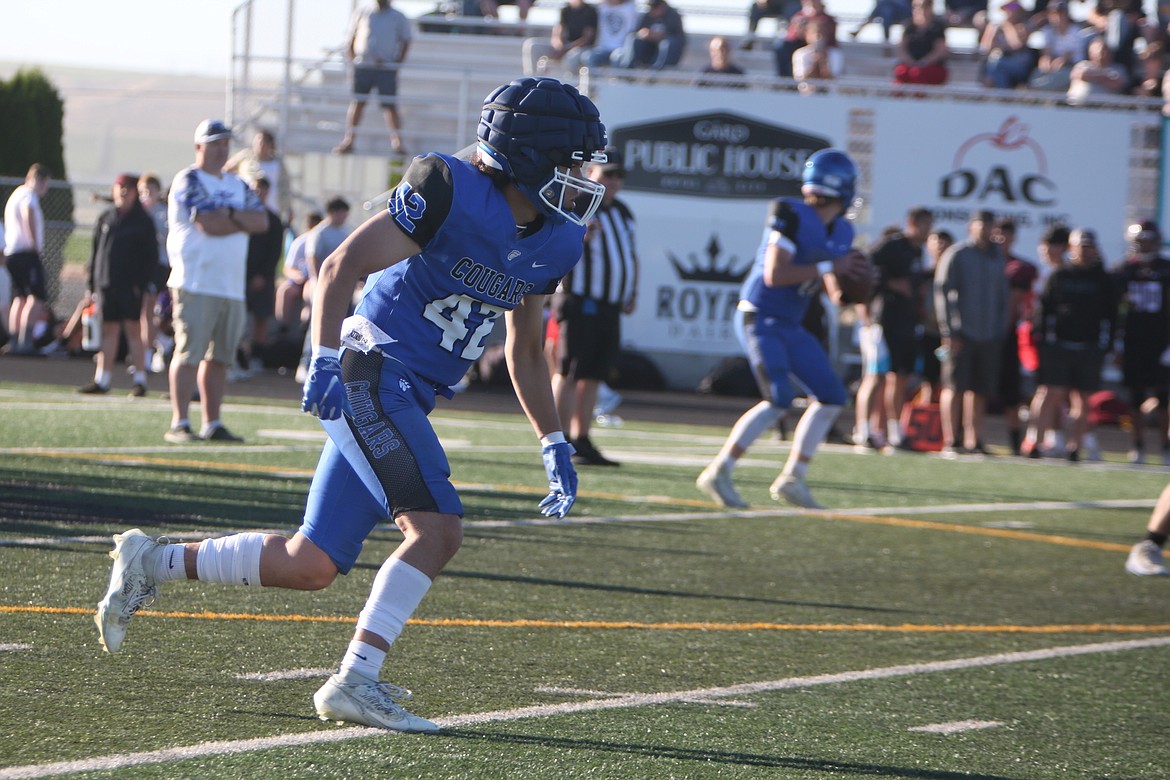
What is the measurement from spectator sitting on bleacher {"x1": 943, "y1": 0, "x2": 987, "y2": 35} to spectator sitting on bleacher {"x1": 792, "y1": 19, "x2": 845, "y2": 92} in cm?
289

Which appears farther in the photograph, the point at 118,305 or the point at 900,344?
the point at 118,305

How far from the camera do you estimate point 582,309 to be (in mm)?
10641

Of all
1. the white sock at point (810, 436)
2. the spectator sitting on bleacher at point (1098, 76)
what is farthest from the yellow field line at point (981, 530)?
the spectator sitting on bleacher at point (1098, 76)

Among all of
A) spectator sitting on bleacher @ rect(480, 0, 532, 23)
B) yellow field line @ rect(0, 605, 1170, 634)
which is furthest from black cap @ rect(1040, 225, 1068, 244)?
spectator sitting on bleacher @ rect(480, 0, 532, 23)

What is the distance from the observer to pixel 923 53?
20.6m

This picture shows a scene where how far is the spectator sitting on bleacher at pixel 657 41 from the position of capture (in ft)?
65.5

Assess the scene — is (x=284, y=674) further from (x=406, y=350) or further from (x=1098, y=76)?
(x=1098, y=76)

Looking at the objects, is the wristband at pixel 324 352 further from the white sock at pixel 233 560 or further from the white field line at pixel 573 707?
the white field line at pixel 573 707

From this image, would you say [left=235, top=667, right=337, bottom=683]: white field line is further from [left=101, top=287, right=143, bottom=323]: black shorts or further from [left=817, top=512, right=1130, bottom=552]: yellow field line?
[left=101, top=287, right=143, bottom=323]: black shorts

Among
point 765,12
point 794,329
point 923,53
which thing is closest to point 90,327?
point 794,329

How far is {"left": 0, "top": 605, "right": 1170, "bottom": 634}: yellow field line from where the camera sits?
5031 mm

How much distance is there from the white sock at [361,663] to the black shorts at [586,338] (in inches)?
261

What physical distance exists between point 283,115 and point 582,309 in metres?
11.1

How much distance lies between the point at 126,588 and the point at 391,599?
2.26 feet
